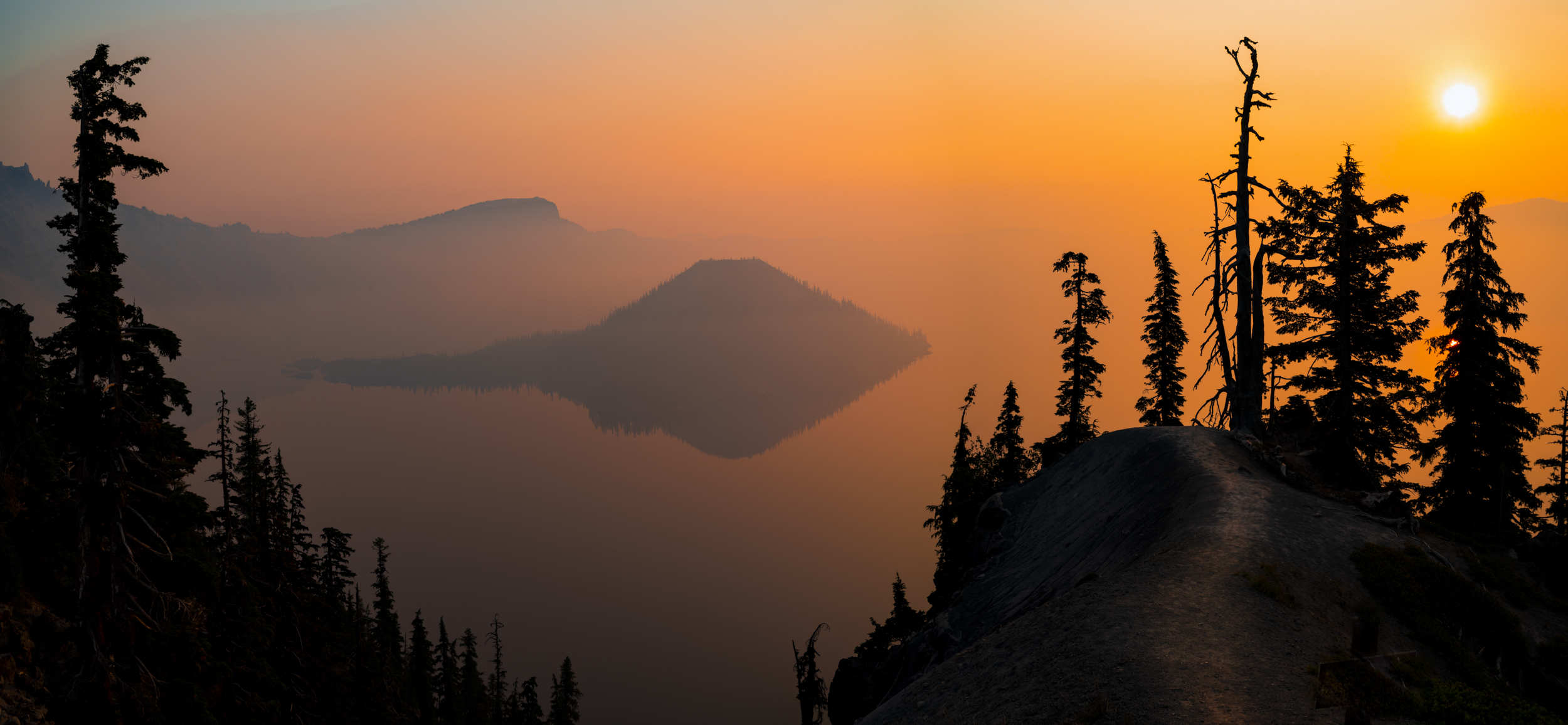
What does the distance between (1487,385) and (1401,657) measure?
22.4 metres

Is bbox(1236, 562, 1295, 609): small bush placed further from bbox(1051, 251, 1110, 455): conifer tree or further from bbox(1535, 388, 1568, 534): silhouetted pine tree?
bbox(1535, 388, 1568, 534): silhouetted pine tree

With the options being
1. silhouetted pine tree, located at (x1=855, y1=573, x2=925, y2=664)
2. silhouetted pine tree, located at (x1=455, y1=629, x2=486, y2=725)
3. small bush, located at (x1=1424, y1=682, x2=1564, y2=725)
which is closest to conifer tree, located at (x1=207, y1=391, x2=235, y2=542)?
silhouetted pine tree, located at (x1=855, y1=573, x2=925, y2=664)

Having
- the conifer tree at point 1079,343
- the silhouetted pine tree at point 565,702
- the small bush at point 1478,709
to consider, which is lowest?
the silhouetted pine tree at point 565,702

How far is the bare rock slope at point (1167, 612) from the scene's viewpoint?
1217cm

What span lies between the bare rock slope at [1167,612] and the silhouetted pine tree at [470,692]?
60.0 metres

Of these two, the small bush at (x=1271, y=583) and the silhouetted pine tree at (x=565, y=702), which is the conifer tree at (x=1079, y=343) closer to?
the small bush at (x=1271, y=583)

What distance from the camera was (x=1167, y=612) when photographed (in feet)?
47.7

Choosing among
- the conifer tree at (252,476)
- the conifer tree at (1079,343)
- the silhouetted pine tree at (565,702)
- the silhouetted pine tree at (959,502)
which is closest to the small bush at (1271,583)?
the silhouetted pine tree at (959,502)

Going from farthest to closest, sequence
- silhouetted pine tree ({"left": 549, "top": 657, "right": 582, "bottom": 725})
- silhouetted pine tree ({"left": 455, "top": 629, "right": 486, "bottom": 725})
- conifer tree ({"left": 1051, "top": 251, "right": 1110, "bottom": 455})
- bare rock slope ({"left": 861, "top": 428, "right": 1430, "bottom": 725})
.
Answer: silhouetted pine tree ({"left": 455, "top": 629, "right": 486, "bottom": 725}) < silhouetted pine tree ({"left": 549, "top": 657, "right": 582, "bottom": 725}) < conifer tree ({"left": 1051, "top": 251, "right": 1110, "bottom": 455}) < bare rock slope ({"left": 861, "top": 428, "right": 1430, "bottom": 725})

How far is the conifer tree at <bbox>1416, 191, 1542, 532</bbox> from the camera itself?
2786cm

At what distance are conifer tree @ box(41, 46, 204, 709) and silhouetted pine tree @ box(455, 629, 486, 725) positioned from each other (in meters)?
56.5

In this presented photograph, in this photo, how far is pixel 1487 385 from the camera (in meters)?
28.3

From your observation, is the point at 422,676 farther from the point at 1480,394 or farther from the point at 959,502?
the point at 1480,394

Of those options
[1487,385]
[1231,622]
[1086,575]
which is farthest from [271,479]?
[1487,385]
